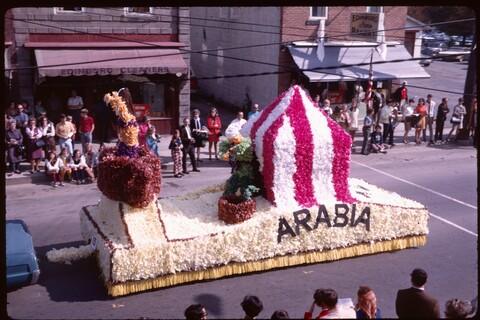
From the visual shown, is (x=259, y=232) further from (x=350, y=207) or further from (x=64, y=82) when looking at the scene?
(x=64, y=82)

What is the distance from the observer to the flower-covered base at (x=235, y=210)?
940 centimetres

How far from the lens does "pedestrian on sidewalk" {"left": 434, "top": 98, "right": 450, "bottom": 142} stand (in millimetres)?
19250

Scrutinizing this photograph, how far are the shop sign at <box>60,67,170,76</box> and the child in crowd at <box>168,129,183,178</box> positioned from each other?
3.68 m

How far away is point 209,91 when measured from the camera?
91.9 feet

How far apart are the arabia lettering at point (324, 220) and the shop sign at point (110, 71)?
9.79 metres

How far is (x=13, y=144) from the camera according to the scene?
14477mm

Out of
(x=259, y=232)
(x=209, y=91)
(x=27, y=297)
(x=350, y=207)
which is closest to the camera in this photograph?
(x=27, y=297)

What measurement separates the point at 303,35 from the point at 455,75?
70.2 ft

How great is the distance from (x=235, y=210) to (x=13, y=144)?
766 centimetres

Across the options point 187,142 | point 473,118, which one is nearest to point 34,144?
point 187,142

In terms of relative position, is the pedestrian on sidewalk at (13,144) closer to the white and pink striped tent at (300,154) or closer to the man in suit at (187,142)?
the man in suit at (187,142)

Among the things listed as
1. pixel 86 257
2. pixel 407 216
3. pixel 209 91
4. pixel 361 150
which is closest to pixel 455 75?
pixel 209 91

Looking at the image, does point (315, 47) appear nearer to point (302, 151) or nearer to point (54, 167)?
point (54, 167)

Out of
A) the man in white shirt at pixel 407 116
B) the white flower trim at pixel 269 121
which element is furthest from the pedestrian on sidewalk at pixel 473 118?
the white flower trim at pixel 269 121
